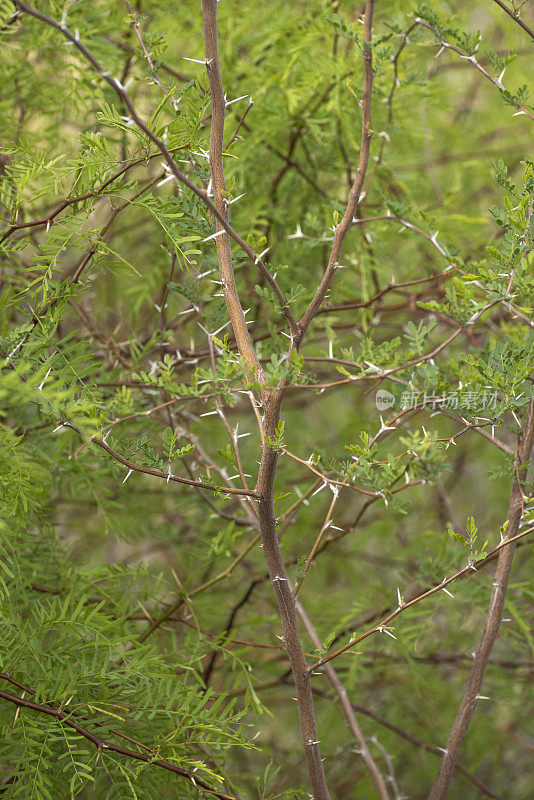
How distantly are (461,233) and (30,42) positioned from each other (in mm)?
549

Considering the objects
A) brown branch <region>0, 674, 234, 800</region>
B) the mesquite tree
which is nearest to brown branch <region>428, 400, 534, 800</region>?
the mesquite tree

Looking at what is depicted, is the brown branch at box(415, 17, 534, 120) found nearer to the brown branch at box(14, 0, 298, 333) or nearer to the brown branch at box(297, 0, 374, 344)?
the brown branch at box(297, 0, 374, 344)

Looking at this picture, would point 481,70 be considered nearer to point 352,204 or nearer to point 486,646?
point 352,204

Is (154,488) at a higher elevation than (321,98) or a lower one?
lower

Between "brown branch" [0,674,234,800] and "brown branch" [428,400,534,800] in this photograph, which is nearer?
"brown branch" [0,674,234,800]

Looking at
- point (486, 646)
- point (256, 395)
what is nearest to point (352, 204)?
point (256, 395)

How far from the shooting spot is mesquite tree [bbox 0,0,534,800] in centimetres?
48

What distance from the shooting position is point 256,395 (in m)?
0.51

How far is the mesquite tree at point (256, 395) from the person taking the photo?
0.48 m

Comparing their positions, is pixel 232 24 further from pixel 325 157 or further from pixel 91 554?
pixel 91 554

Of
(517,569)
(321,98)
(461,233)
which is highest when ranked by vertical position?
(321,98)

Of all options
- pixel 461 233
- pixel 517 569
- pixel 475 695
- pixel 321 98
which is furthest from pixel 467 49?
pixel 517 569

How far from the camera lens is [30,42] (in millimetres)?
751

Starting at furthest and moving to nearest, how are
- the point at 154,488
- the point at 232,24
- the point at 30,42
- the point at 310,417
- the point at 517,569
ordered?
the point at 310,417 → the point at 517,569 → the point at 154,488 → the point at 232,24 → the point at 30,42
